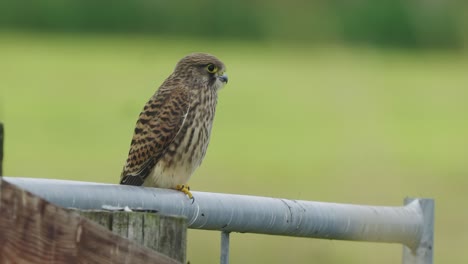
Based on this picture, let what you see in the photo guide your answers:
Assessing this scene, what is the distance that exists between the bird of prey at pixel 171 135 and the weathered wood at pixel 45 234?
248 cm

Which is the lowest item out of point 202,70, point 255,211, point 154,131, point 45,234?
point 45,234

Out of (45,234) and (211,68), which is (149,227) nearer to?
(45,234)

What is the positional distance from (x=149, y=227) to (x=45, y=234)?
1.08 ft

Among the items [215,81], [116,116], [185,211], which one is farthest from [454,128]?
[185,211]

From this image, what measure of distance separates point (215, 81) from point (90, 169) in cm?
1053

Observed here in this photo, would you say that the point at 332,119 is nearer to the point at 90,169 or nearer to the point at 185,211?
the point at 90,169

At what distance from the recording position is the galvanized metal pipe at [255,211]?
2801 mm

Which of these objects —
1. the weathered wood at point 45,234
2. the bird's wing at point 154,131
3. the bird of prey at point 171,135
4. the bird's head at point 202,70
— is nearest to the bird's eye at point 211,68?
the bird's head at point 202,70

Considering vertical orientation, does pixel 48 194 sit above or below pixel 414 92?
below

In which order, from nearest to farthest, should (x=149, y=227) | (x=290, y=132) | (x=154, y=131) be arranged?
(x=149, y=227) → (x=154, y=131) → (x=290, y=132)

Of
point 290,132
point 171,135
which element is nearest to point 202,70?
point 171,135

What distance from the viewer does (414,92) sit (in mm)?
22531

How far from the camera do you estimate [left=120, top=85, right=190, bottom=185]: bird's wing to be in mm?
4965

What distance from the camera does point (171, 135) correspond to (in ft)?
16.8
